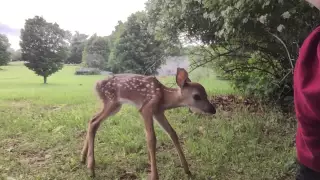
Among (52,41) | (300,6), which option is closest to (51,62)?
(52,41)

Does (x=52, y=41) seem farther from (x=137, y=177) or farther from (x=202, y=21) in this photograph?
(x=137, y=177)

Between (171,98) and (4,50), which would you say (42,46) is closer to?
(4,50)

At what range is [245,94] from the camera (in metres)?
4.73

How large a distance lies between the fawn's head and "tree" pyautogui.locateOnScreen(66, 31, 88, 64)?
1901 millimetres

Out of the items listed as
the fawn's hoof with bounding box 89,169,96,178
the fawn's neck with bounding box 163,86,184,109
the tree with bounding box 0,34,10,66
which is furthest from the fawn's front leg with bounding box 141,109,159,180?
the tree with bounding box 0,34,10,66

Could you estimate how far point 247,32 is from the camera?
2857 mm

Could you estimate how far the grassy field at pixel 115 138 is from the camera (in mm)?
2279

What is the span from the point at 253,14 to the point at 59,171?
1.65m

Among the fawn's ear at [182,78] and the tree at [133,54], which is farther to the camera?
the tree at [133,54]

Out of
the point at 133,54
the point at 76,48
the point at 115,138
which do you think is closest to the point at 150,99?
the point at 115,138

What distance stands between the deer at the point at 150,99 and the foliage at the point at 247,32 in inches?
24.6

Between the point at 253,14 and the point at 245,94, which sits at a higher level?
the point at 253,14

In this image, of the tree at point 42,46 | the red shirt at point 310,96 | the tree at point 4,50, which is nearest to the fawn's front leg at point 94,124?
the red shirt at point 310,96

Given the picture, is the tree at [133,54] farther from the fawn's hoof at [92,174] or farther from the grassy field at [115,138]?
the fawn's hoof at [92,174]
